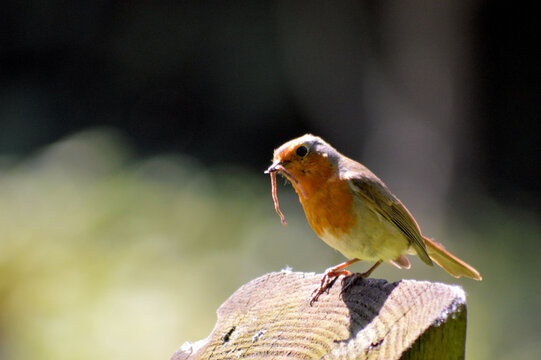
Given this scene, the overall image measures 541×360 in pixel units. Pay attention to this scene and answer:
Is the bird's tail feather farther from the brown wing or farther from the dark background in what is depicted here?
the dark background

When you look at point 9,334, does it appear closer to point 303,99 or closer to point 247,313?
point 247,313

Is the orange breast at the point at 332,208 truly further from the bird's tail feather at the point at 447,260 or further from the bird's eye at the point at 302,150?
the bird's tail feather at the point at 447,260


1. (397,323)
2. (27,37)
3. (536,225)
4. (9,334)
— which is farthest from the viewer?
(27,37)

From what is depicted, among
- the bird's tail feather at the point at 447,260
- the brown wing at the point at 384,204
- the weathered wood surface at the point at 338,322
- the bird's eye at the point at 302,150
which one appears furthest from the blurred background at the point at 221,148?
the weathered wood surface at the point at 338,322

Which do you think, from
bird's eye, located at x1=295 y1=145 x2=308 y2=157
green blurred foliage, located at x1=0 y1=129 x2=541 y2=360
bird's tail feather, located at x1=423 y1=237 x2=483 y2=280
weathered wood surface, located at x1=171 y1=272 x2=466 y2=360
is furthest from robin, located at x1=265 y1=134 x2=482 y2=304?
green blurred foliage, located at x1=0 y1=129 x2=541 y2=360

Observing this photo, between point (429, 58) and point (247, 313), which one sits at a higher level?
point (429, 58)

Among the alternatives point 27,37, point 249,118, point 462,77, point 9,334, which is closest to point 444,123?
point 462,77
